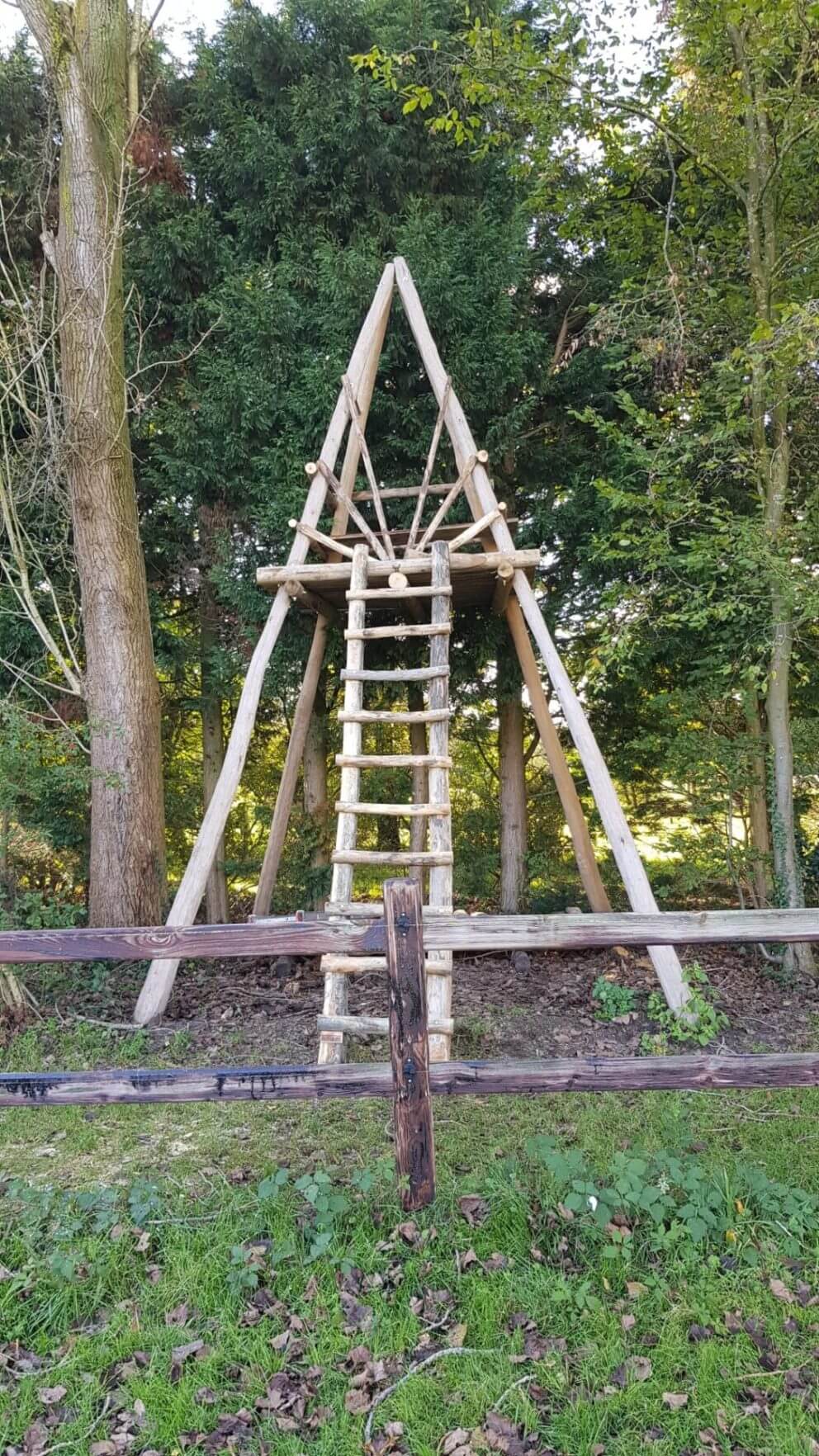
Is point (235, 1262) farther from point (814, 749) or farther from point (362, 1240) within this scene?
point (814, 749)

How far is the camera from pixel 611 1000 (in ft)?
16.1

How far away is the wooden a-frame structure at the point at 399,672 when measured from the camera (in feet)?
14.2

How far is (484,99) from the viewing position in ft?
16.9

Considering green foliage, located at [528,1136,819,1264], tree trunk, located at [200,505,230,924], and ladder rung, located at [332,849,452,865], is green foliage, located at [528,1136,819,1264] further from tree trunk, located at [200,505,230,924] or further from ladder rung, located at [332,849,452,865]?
tree trunk, located at [200,505,230,924]

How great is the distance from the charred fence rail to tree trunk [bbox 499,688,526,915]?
175 inches

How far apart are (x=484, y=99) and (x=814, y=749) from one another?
17.7 ft

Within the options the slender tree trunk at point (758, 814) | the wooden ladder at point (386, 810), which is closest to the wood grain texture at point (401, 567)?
the wooden ladder at point (386, 810)

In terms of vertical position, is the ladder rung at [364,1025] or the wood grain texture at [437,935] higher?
the wood grain texture at [437,935]

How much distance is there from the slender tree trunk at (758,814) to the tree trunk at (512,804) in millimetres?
2074

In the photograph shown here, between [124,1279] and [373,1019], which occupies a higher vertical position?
[373,1019]

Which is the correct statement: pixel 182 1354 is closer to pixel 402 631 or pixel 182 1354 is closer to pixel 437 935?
pixel 437 935

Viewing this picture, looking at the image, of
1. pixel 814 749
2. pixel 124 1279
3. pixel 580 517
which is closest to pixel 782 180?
pixel 580 517

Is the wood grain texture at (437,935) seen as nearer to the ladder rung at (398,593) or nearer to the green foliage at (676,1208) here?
the green foliage at (676,1208)

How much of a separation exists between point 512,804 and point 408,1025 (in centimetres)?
477
